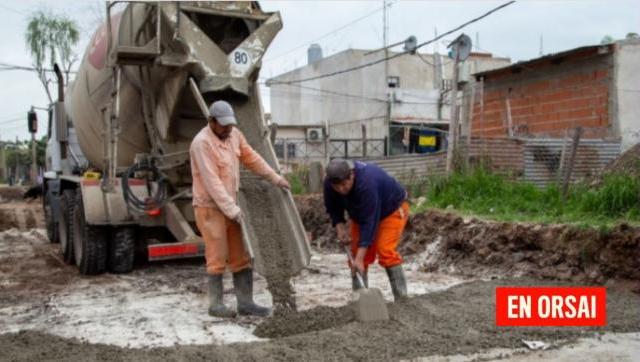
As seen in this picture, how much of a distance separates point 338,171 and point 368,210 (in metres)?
0.46

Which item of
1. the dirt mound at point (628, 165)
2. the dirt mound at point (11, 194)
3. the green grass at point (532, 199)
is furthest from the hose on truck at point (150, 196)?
A: the dirt mound at point (11, 194)

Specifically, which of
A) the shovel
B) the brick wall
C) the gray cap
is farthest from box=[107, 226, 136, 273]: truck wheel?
the brick wall

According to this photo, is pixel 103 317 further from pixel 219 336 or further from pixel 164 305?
pixel 219 336

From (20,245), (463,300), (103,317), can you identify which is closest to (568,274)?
(463,300)

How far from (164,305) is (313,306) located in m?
1.54

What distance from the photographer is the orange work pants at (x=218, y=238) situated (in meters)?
5.58

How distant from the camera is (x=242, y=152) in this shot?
236 inches

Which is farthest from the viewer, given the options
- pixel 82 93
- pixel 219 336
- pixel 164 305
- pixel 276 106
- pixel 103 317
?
pixel 276 106

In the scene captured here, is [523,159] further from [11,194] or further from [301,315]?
[11,194]

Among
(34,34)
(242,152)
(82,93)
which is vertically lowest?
(242,152)

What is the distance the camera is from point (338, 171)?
5.11 meters

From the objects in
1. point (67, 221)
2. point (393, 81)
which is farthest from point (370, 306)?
point (393, 81)

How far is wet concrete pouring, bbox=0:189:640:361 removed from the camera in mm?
4578

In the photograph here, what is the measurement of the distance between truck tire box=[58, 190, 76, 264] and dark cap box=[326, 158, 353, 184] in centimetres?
513
